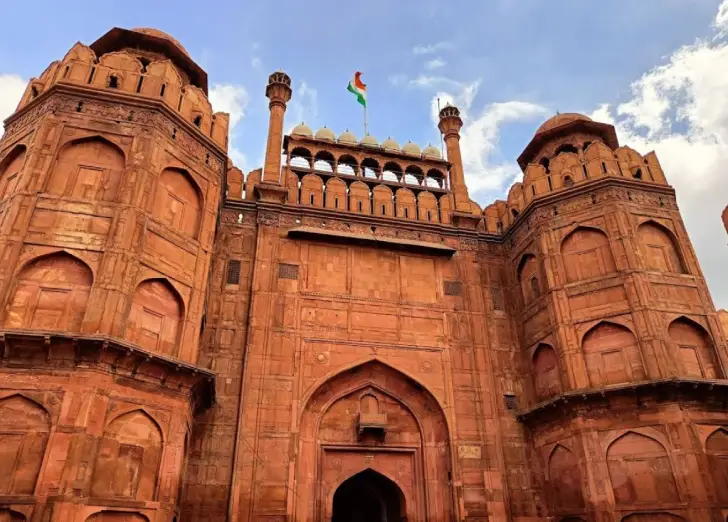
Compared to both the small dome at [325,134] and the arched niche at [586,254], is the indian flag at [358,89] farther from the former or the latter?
the arched niche at [586,254]

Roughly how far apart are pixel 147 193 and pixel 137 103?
253 cm

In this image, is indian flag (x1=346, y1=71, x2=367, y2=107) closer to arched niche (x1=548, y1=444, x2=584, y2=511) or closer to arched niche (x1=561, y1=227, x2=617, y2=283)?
arched niche (x1=561, y1=227, x2=617, y2=283)

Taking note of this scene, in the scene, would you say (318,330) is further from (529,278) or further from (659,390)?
(659,390)

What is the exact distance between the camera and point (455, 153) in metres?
19.8

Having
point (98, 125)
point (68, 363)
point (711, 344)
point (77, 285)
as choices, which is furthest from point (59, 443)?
point (711, 344)

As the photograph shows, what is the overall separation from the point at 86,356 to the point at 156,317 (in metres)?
1.97

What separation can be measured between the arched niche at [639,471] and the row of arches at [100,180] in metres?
11.3

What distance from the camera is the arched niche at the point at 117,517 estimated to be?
947 cm

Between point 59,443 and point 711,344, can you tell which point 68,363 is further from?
point 711,344

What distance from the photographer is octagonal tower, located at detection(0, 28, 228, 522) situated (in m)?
9.55

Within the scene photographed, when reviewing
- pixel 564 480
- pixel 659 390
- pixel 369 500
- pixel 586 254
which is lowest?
pixel 369 500

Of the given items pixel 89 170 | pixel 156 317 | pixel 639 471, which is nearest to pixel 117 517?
pixel 156 317

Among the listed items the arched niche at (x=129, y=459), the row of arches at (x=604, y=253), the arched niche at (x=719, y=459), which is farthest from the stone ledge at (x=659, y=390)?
the arched niche at (x=129, y=459)

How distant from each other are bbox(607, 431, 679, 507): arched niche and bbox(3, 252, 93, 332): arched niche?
12021 mm
